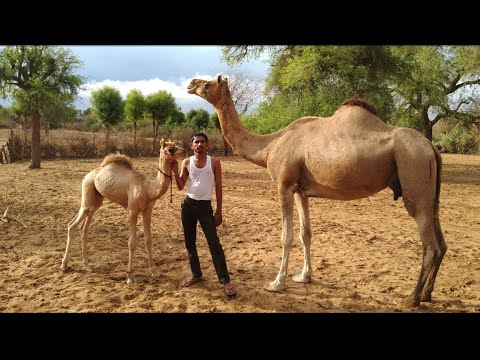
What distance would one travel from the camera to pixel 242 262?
657cm

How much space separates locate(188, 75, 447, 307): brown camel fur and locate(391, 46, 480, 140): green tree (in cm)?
1830

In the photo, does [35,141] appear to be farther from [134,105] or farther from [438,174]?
[438,174]

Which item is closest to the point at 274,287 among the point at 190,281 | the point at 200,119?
the point at 190,281

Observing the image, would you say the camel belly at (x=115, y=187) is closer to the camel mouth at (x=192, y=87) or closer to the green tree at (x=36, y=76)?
the camel mouth at (x=192, y=87)

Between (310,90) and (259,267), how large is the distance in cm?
1367

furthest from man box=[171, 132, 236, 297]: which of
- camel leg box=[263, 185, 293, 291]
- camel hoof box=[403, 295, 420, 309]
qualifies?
camel hoof box=[403, 295, 420, 309]

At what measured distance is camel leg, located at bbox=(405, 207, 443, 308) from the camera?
15.1ft

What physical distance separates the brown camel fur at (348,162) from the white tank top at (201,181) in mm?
856

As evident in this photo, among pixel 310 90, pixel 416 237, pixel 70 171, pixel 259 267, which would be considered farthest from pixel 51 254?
pixel 310 90

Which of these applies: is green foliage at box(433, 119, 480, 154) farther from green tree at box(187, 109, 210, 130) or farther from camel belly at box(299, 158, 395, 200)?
camel belly at box(299, 158, 395, 200)

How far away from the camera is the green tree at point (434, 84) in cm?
2286

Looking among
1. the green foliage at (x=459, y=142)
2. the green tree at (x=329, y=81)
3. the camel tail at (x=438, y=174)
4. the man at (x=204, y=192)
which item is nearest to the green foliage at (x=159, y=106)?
the green tree at (x=329, y=81)

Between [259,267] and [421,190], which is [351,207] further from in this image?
[421,190]

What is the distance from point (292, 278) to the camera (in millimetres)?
5848
